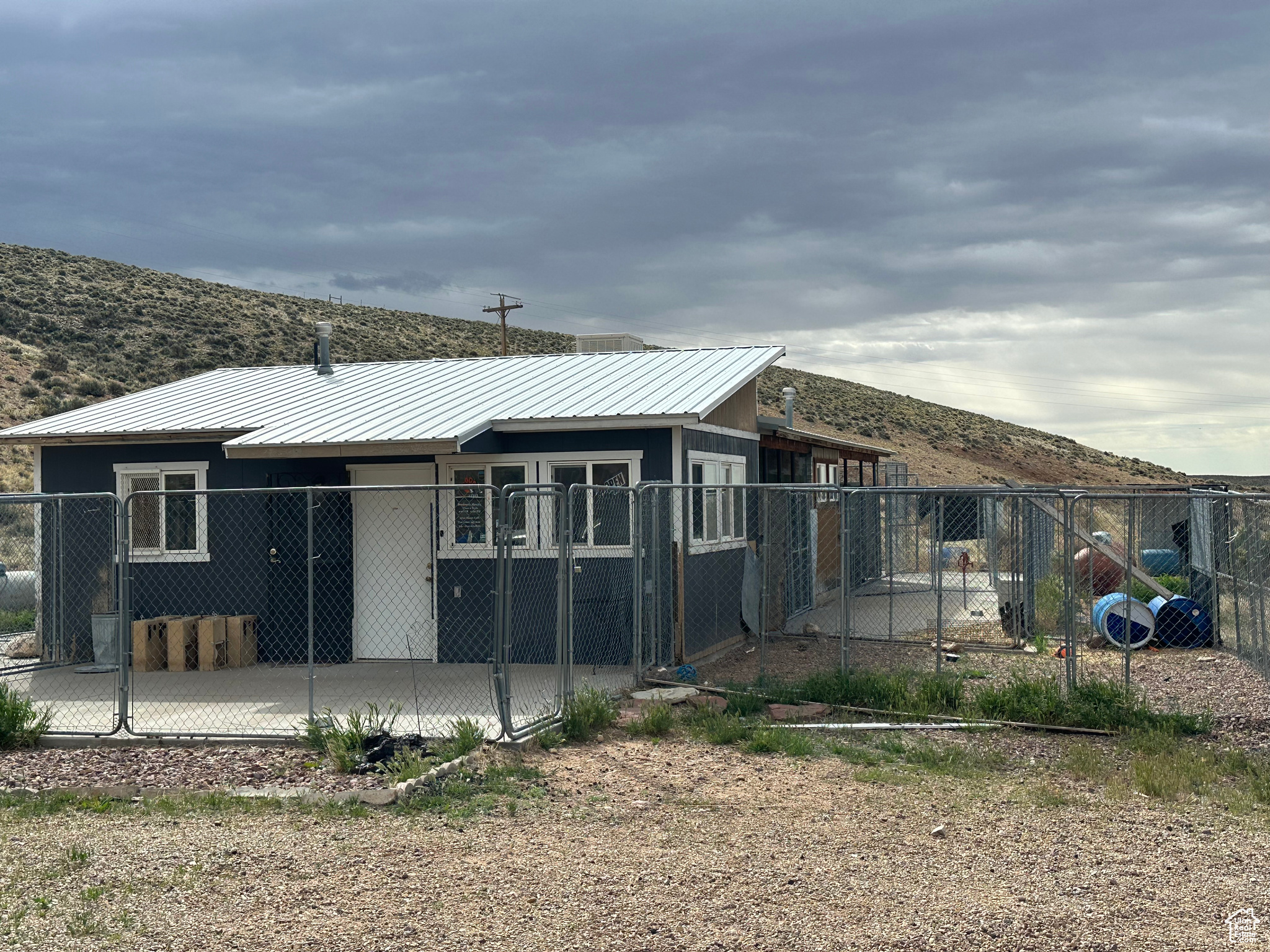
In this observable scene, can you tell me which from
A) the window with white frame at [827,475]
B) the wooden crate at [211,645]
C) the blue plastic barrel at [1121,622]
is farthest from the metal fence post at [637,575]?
the window with white frame at [827,475]

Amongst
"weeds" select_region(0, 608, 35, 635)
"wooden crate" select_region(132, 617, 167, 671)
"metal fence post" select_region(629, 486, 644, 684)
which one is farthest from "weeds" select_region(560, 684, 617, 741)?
"weeds" select_region(0, 608, 35, 635)

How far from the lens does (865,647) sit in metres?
14.4

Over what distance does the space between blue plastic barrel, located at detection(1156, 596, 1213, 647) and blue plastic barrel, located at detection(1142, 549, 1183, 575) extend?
14.6 ft

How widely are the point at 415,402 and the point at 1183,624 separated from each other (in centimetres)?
967

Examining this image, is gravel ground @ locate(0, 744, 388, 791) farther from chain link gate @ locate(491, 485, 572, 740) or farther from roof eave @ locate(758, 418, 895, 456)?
roof eave @ locate(758, 418, 895, 456)

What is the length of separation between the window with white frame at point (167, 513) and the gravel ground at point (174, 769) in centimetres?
543

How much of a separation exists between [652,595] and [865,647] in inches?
139

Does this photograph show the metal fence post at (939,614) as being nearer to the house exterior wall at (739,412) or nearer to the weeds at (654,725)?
the weeds at (654,725)

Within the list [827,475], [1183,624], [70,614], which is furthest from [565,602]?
[827,475]

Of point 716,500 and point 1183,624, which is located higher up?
point 716,500

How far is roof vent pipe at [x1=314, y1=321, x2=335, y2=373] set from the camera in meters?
18.2

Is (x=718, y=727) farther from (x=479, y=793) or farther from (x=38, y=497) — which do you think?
(x=38, y=497)

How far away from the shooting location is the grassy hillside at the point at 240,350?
4203 centimetres

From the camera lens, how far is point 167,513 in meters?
14.7
